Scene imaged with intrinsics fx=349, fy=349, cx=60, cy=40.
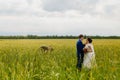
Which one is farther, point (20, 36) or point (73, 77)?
point (20, 36)

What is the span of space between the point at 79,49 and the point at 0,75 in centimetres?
568

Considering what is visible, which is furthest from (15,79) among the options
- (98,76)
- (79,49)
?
(79,49)

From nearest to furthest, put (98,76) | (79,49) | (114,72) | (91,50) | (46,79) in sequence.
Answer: (46,79) → (98,76) → (114,72) → (91,50) → (79,49)

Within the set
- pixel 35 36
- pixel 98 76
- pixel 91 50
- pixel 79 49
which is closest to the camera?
pixel 98 76

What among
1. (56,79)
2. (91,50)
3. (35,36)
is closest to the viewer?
(56,79)

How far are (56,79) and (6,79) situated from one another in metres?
0.91

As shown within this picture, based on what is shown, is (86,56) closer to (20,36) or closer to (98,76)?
(98,76)

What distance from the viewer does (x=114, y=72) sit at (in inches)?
294

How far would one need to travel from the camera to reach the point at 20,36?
76.8m

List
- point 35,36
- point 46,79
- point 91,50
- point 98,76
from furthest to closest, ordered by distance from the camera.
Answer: point 35,36
point 91,50
point 98,76
point 46,79

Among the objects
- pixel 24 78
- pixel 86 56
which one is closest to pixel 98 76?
pixel 24 78

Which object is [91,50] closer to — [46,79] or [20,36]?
[46,79]

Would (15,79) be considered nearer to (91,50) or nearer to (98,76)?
(98,76)

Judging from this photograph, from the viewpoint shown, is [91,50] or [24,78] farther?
[91,50]
